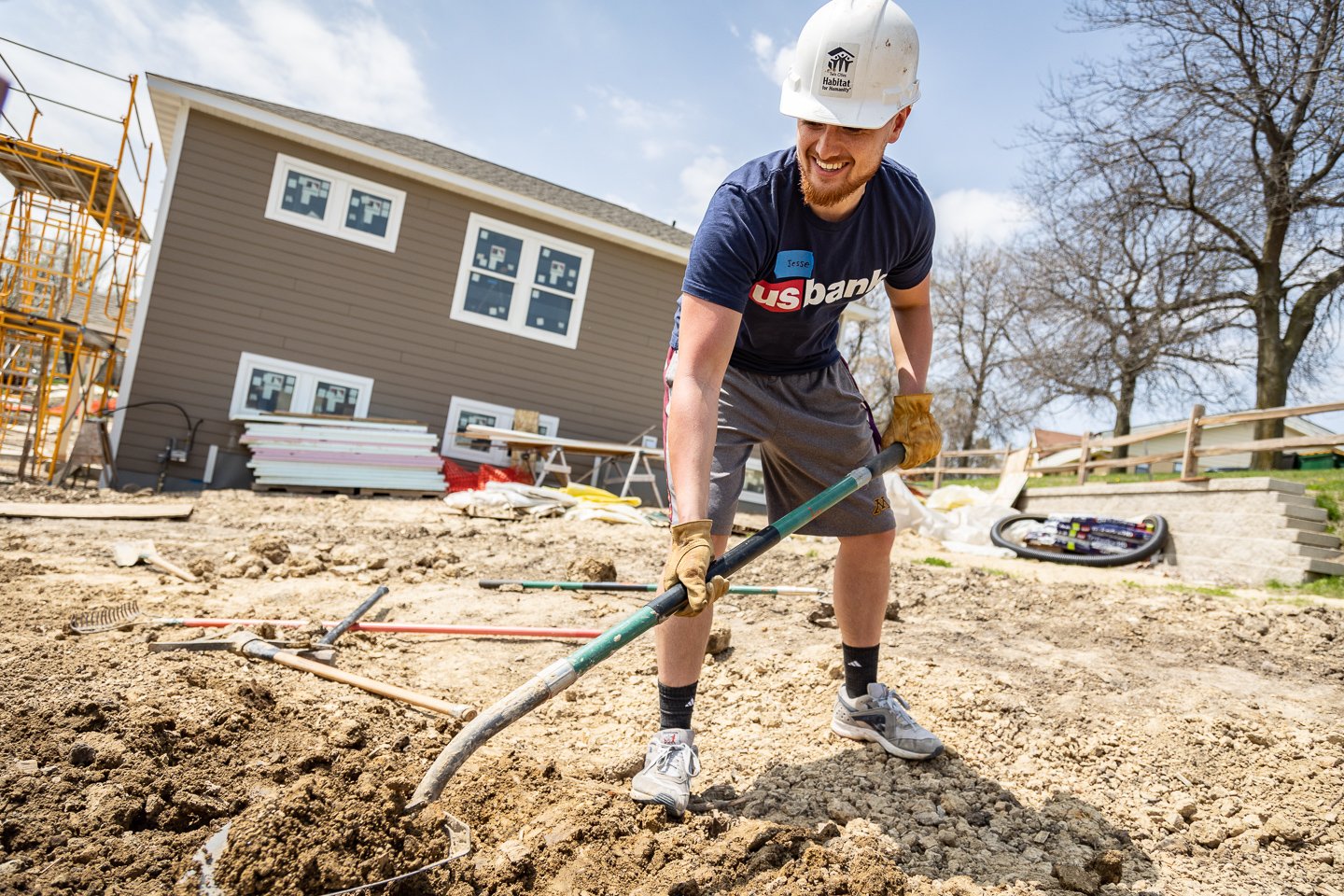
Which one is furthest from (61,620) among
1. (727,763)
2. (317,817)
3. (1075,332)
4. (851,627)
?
(1075,332)

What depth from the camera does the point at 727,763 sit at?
2.65m

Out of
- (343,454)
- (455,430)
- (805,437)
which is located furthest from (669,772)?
(455,430)

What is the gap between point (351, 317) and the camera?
1085 cm

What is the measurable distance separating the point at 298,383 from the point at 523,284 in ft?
10.8

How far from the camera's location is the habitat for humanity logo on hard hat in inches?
85.4

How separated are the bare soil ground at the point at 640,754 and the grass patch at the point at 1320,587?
10.1 ft

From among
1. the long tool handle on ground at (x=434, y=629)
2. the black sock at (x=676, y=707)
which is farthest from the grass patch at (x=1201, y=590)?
the black sock at (x=676, y=707)

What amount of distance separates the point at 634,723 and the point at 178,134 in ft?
34.0

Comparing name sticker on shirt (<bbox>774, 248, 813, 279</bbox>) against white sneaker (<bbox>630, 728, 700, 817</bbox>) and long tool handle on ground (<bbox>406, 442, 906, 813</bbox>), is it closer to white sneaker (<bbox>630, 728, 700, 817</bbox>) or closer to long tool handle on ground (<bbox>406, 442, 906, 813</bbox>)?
long tool handle on ground (<bbox>406, 442, 906, 813</bbox>)

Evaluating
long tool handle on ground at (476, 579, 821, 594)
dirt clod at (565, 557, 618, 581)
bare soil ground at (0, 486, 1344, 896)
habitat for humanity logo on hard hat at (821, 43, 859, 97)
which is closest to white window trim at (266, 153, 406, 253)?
bare soil ground at (0, 486, 1344, 896)

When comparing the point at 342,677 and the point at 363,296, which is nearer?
the point at 342,677

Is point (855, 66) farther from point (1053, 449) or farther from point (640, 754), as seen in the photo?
point (1053, 449)

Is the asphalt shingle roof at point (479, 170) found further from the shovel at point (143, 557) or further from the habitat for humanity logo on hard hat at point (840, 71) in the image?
the habitat for humanity logo on hard hat at point (840, 71)

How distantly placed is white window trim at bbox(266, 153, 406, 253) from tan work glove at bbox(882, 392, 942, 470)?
9.70 meters
